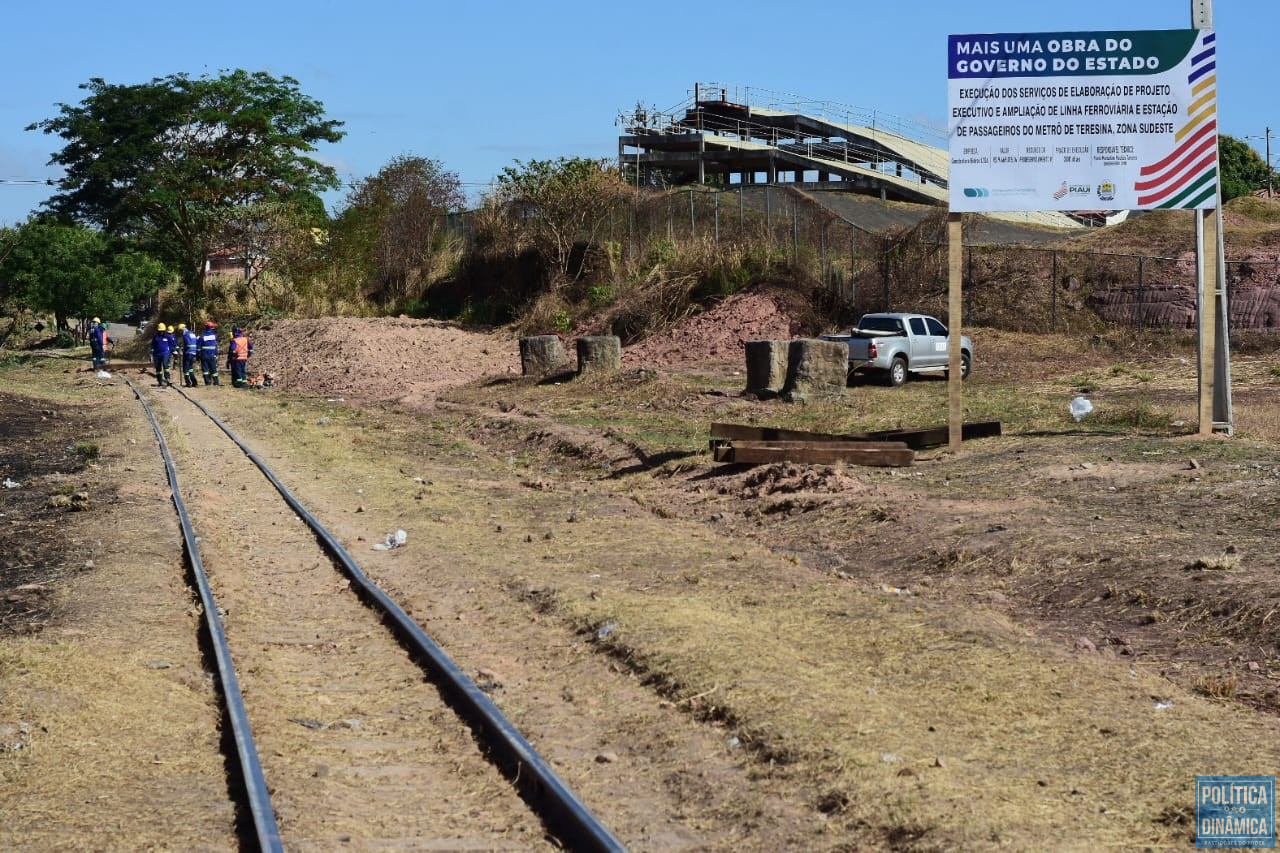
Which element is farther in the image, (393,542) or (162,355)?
(162,355)

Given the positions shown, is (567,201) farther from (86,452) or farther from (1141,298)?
(86,452)

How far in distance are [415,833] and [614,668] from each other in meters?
2.62

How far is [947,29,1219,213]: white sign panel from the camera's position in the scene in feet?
52.1

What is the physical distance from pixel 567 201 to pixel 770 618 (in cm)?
3402

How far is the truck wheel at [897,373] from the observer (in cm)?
2833

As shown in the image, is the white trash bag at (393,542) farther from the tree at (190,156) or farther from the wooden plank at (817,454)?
the tree at (190,156)

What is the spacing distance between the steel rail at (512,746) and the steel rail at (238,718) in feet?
3.90

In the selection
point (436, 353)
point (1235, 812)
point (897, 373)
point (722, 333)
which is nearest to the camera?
point (1235, 812)

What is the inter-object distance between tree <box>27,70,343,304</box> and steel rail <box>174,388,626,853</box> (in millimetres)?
44183

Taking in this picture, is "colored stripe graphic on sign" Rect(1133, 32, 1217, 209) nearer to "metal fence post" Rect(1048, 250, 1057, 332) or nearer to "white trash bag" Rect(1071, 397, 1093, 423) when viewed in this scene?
"white trash bag" Rect(1071, 397, 1093, 423)

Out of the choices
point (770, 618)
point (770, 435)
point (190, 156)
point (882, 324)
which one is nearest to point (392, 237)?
point (190, 156)

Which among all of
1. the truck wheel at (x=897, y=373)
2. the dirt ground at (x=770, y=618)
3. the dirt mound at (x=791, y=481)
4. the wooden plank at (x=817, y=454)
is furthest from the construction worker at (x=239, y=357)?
the dirt mound at (x=791, y=481)

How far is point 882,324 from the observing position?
1146 inches

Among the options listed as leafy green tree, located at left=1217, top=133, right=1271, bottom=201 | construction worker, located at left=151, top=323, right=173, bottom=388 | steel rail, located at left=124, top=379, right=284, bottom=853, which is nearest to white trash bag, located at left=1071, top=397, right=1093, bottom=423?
steel rail, located at left=124, top=379, right=284, bottom=853
